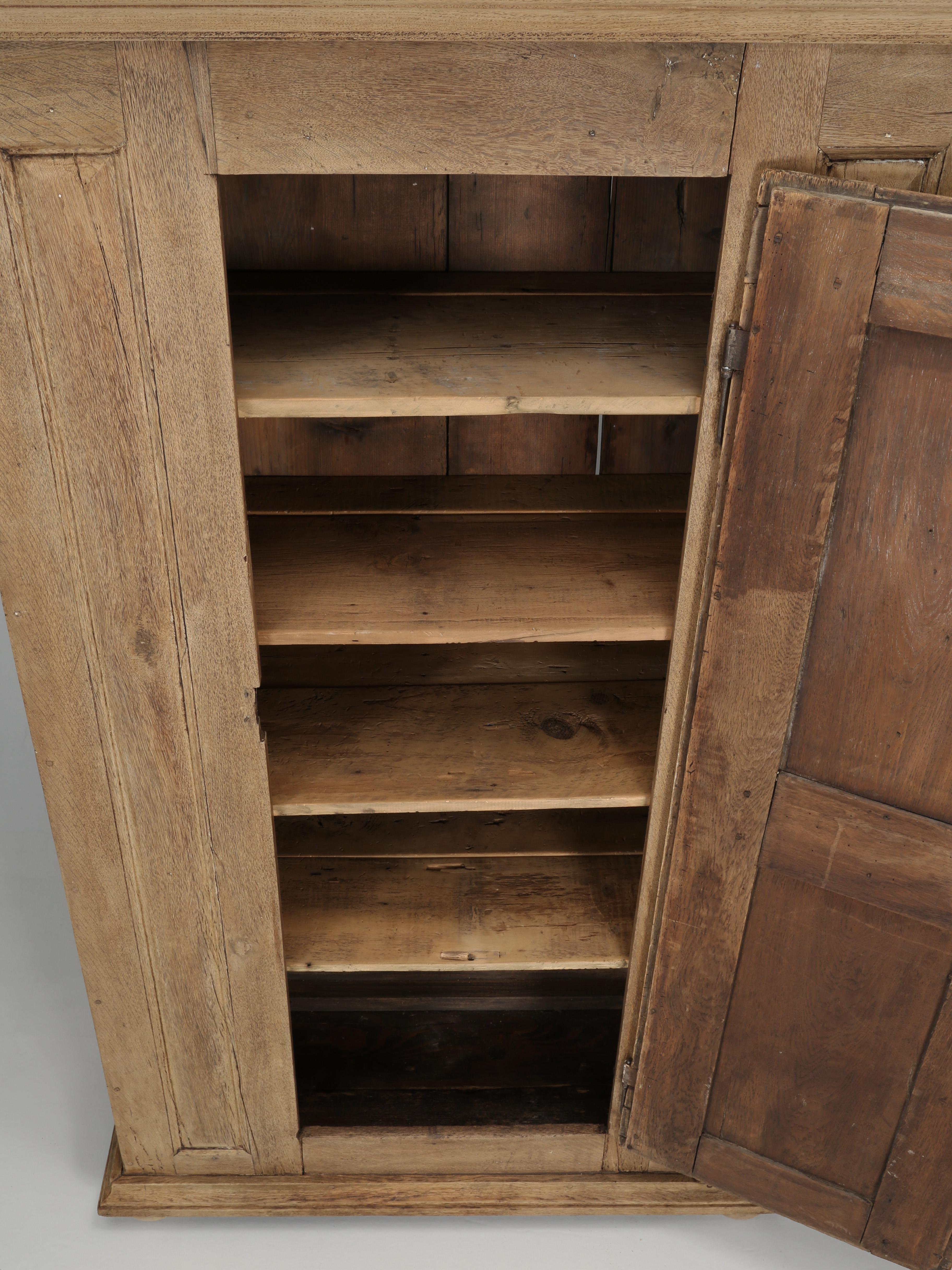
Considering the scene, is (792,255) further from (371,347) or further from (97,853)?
(97,853)

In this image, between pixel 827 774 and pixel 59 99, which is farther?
pixel 827 774

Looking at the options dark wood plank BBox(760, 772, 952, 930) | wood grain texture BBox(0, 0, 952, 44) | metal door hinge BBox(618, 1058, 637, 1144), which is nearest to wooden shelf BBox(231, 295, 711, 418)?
wood grain texture BBox(0, 0, 952, 44)

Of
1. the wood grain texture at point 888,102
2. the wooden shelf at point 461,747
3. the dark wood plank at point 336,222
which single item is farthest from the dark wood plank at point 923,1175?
the dark wood plank at point 336,222

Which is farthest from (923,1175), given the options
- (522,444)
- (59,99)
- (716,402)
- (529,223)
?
(59,99)

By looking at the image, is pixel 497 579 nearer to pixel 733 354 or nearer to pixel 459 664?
pixel 459 664

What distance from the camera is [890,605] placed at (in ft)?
4.37

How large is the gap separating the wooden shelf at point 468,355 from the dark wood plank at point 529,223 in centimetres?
19

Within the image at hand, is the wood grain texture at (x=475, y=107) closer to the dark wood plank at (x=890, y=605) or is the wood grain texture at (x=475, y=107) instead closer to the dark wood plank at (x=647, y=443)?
the dark wood plank at (x=890, y=605)

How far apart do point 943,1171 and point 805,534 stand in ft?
3.47

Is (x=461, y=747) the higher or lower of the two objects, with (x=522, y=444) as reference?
lower

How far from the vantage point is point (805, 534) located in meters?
1.32

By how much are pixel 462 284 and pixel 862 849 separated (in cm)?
103

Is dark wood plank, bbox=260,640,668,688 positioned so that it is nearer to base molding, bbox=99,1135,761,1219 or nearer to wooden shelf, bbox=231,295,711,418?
wooden shelf, bbox=231,295,711,418

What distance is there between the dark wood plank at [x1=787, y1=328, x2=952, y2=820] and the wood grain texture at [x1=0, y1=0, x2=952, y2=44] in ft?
1.01
